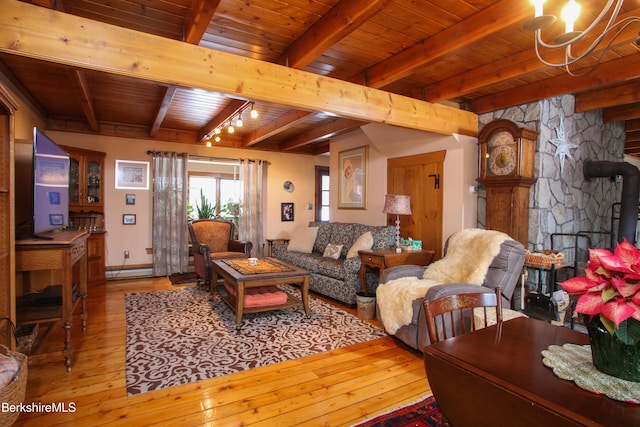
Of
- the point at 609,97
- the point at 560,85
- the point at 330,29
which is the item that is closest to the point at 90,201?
the point at 330,29

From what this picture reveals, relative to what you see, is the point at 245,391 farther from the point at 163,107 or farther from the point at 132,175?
the point at 132,175

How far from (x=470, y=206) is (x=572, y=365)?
341 cm

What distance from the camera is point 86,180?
5.16 metres

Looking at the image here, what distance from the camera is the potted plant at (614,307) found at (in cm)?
96

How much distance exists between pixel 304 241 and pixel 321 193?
218cm

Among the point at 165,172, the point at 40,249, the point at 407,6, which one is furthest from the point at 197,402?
the point at 165,172

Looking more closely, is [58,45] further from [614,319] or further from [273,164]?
[273,164]

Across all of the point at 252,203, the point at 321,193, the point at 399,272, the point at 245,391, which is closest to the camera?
the point at 245,391

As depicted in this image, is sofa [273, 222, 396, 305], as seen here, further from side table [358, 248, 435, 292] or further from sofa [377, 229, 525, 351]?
sofa [377, 229, 525, 351]

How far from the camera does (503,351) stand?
1.29 m

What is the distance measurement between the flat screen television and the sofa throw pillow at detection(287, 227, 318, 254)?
123 inches

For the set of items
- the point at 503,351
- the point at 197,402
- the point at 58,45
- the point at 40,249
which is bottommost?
the point at 197,402

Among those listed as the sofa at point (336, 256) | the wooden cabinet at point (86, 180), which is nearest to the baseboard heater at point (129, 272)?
the wooden cabinet at point (86, 180)

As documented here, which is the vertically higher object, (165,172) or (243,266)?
(165,172)
